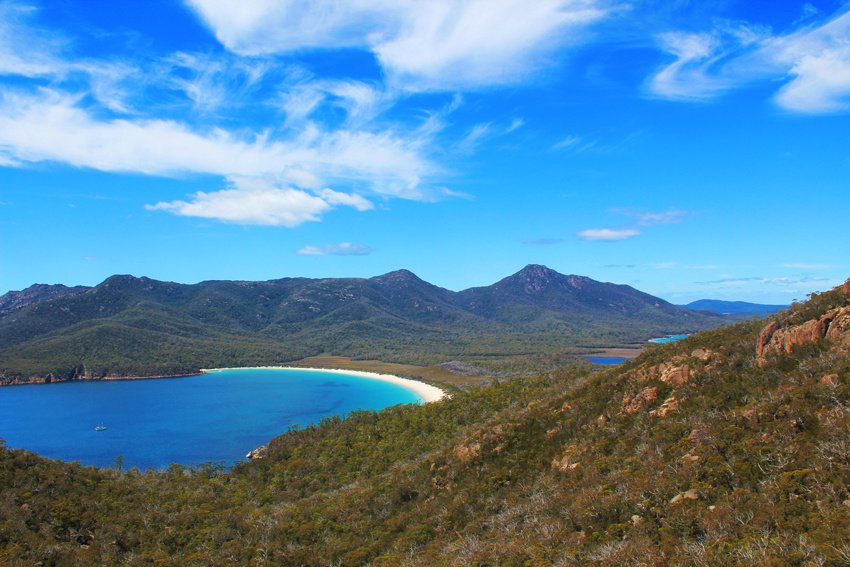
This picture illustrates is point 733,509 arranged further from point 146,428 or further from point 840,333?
point 146,428

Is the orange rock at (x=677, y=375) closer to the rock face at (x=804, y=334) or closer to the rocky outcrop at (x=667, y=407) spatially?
the rocky outcrop at (x=667, y=407)

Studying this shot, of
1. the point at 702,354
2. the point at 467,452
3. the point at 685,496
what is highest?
the point at 702,354

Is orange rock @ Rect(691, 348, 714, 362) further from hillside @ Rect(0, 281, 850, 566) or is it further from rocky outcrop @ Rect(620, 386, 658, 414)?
rocky outcrop @ Rect(620, 386, 658, 414)

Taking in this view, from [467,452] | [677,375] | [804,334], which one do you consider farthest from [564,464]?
[804,334]

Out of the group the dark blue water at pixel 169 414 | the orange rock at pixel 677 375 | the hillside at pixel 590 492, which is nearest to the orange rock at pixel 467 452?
the hillside at pixel 590 492

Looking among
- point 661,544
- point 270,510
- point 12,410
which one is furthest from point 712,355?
point 12,410

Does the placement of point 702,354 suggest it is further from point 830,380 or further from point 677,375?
point 830,380
